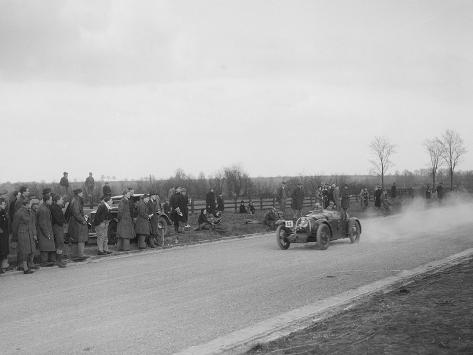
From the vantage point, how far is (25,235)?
14.2 meters

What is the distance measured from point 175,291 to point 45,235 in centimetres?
614

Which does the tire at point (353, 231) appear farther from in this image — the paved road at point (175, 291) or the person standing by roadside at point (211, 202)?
the person standing by roadside at point (211, 202)

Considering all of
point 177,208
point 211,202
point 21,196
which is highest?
point 21,196

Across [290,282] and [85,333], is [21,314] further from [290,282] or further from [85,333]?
[290,282]

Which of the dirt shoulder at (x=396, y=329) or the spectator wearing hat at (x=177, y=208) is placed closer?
the dirt shoulder at (x=396, y=329)

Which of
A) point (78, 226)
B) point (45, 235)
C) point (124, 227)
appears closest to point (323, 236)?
point (124, 227)

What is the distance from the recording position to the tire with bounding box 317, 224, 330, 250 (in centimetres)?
1708

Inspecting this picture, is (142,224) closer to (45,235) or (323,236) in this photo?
(45,235)

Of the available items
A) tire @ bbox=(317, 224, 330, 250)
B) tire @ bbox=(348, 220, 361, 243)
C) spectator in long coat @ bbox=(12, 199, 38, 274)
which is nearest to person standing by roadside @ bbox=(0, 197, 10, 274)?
spectator in long coat @ bbox=(12, 199, 38, 274)

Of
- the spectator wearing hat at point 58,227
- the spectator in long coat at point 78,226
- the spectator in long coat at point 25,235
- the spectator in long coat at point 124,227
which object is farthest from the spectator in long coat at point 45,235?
the spectator in long coat at point 124,227

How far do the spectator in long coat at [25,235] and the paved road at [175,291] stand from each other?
57 cm

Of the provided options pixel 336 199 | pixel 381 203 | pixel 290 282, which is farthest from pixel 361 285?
pixel 381 203

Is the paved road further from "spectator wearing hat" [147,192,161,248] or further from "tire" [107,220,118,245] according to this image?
"tire" [107,220,118,245]

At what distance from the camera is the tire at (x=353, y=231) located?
1881 cm
